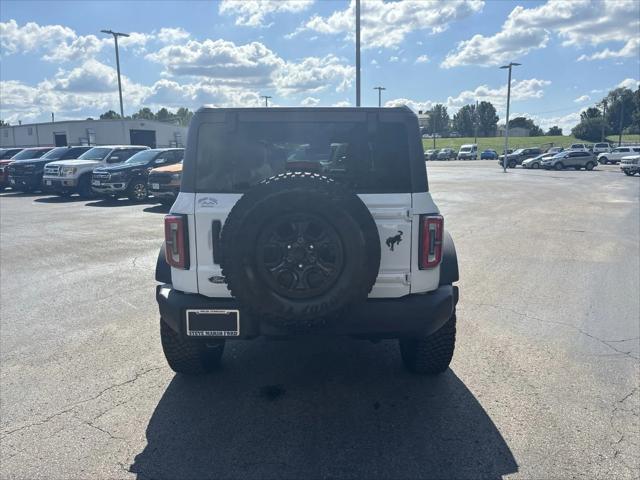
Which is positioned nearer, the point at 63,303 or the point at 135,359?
the point at 135,359

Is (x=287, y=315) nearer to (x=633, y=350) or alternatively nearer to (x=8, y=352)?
(x=8, y=352)

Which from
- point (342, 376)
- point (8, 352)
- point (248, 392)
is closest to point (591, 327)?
point (342, 376)

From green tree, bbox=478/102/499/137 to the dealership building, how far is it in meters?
121

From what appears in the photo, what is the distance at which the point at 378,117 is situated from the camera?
3.54 m

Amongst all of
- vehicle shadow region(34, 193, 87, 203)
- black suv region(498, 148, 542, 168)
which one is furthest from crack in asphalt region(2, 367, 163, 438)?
black suv region(498, 148, 542, 168)

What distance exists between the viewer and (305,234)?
120 inches

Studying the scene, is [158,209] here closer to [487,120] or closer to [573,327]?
[573,327]

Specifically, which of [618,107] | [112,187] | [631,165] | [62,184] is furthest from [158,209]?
[618,107]

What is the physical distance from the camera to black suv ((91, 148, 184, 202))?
16594 mm

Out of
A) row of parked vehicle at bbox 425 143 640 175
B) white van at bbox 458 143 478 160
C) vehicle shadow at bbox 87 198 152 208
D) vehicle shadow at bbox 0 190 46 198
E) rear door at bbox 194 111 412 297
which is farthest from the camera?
white van at bbox 458 143 478 160

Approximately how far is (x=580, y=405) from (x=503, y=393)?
506 mm

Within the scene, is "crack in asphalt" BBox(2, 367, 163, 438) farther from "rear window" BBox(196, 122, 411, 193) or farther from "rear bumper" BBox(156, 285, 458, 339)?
"rear window" BBox(196, 122, 411, 193)

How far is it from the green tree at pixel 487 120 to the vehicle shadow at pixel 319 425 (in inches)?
6209

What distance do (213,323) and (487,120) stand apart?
161417 mm
